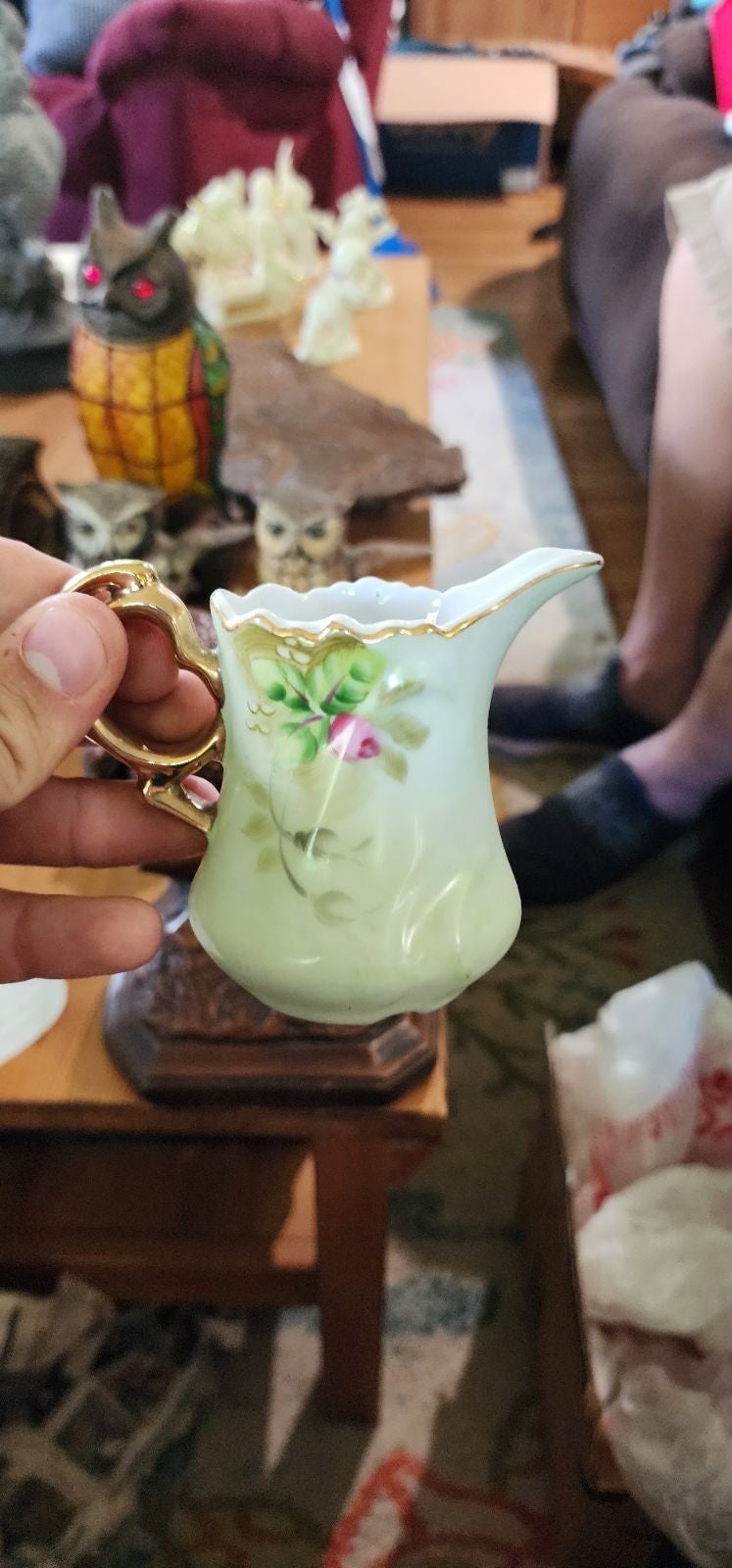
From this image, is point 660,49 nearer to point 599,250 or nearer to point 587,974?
point 599,250

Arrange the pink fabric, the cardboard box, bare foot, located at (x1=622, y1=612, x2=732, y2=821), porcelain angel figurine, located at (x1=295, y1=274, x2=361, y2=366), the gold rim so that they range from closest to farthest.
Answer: the gold rim
bare foot, located at (x1=622, y1=612, x2=732, y2=821)
porcelain angel figurine, located at (x1=295, y1=274, x2=361, y2=366)
the pink fabric
the cardboard box

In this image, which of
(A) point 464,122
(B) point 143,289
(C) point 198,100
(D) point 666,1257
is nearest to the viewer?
(D) point 666,1257

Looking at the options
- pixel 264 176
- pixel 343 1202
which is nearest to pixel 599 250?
pixel 264 176

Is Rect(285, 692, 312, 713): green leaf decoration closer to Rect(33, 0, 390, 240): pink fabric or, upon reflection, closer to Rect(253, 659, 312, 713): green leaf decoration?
Rect(253, 659, 312, 713): green leaf decoration

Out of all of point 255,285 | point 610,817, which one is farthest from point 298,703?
point 255,285

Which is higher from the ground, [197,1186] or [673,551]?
[673,551]

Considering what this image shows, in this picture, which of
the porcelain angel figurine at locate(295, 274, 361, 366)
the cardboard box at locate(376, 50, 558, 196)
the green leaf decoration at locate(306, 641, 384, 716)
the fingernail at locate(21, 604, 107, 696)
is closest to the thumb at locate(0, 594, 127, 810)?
the fingernail at locate(21, 604, 107, 696)

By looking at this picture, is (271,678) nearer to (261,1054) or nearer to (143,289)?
(261,1054)
